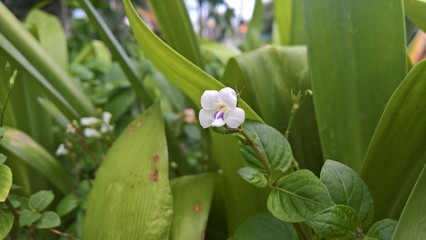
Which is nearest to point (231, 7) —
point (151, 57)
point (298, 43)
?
point (298, 43)

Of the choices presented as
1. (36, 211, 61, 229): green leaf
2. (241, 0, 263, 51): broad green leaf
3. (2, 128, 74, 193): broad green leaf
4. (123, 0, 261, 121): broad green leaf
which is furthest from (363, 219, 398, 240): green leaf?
(241, 0, 263, 51): broad green leaf

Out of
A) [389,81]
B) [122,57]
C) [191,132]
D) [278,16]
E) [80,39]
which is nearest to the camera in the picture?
[389,81]

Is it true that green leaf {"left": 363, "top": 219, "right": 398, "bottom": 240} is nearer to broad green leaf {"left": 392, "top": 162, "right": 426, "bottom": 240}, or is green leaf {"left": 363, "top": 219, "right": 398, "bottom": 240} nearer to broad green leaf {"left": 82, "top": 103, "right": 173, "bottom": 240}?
broad green leaf {"left": 392, "top": 162, "right": 426, "bottom": 240}

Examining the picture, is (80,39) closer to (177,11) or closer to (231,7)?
(231,7)

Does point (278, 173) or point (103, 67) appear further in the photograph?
point (103, 67)

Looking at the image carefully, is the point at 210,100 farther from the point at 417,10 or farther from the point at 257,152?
the point at 417,10

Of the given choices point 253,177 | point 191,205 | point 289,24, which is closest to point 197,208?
point 191,205

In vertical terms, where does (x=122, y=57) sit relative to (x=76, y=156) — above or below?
above
